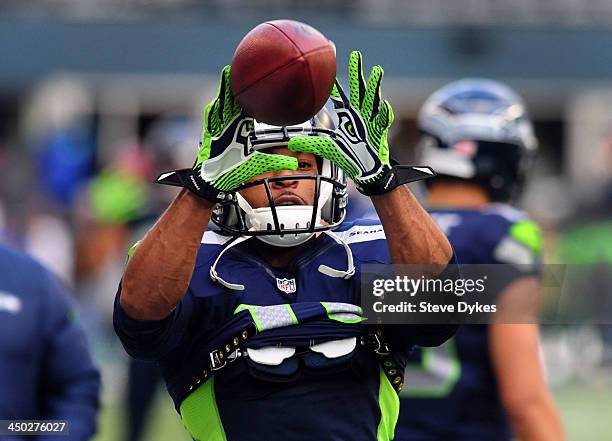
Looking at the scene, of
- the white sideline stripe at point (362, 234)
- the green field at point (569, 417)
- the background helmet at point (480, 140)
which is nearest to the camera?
the white sideline stripe at point (362, 234)

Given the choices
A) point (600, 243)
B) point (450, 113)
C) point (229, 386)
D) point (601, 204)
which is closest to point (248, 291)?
point (229, 386)

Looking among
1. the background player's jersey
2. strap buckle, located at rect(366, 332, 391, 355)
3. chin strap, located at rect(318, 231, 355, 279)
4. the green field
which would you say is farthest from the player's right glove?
the green field

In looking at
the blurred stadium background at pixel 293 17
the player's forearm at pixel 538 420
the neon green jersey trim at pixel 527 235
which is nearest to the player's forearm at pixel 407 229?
the player's forearm at pixel 538 420

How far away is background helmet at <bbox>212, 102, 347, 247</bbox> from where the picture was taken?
3.10 m

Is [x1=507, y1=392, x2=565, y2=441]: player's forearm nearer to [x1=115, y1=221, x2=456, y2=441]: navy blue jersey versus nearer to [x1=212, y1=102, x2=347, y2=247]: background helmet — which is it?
[x1=115, y1=221, x2=456, y2=441]: navy blue jersey

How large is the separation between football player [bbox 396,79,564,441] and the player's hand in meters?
1.32

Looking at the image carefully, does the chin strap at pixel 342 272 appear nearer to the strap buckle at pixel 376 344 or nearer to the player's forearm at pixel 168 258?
the strap buckle at pixel 376 344

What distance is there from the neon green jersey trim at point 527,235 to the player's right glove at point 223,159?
1.67m

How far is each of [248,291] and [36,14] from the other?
17666 millimetres

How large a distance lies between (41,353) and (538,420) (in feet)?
5.17

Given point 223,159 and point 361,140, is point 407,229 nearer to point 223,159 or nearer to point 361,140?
point 361,140

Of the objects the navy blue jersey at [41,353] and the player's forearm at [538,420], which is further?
the player's forearm at [538,420]

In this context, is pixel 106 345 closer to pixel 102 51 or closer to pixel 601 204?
pixel 601 204

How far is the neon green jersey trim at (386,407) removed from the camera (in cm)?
318
